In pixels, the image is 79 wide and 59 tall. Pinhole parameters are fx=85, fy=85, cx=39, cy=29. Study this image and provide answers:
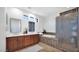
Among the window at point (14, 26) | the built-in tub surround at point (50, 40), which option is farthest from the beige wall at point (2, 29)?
the built-in tub surround at point (50, 40)

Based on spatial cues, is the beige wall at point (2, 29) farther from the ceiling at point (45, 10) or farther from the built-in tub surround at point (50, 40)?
the built-in tub surround at point (50, 40)

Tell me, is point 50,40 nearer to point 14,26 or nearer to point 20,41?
point 20,41

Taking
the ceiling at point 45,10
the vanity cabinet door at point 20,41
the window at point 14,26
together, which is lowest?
the vanity cabinet door at point 20,41

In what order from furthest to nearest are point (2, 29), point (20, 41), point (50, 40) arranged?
point (20, 41)
point (50, 40)
point (2, 29)

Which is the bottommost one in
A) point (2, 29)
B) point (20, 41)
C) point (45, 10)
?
point (20, 41)

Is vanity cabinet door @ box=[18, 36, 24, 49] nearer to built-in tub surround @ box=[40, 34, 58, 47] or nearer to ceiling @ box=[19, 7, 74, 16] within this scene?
built-in tub surround @ box=[40, 34, 58, 47]

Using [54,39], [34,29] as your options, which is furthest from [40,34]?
[54,39]

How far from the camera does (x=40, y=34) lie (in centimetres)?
174

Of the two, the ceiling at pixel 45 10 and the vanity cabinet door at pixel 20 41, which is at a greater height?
the ceiling at pixel 45 10

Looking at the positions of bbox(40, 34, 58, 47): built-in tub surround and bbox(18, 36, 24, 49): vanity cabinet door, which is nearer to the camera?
bbox(40, 34, 58, 47): built-in tub surround

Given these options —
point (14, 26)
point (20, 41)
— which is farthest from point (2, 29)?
point (20, 41)

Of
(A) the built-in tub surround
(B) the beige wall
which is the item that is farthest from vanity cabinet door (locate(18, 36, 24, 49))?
(A) the built-in tub surround
